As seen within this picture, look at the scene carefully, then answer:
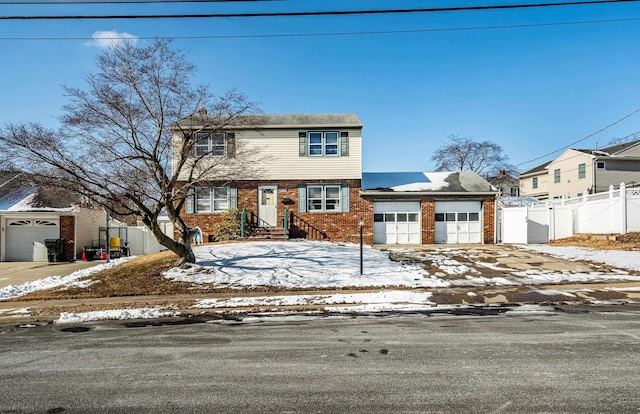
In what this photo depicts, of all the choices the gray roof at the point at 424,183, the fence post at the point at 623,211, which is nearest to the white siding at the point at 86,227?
the gray roof at the point at 424,183

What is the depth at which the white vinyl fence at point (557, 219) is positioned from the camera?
18.4 m

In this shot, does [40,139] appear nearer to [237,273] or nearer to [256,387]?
[237,273]

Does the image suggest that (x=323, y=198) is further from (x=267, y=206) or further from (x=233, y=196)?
(x=233, y=196)

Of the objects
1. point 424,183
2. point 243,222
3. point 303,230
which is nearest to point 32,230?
point 243,222

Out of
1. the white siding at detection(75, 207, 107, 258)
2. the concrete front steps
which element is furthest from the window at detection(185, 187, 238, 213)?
the white siding at detection(75, 207, 107, 258)

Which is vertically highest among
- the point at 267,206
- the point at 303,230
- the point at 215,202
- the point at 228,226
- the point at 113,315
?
the point at 215,202

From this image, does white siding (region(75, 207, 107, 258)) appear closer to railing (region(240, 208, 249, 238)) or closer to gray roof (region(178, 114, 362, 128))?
railing (region(240, 208, 249, 238))

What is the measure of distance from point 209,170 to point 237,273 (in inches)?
136

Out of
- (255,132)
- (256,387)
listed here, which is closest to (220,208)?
(255,132)

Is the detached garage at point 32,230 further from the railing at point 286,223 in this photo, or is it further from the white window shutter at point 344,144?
the white window shutter at point 344,144

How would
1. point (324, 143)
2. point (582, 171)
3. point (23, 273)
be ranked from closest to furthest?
point (23, 273) < point (324, 143) < point (582, 171)

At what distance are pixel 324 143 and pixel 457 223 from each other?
8754mm

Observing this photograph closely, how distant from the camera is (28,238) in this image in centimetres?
1938

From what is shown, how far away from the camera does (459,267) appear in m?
12.2
